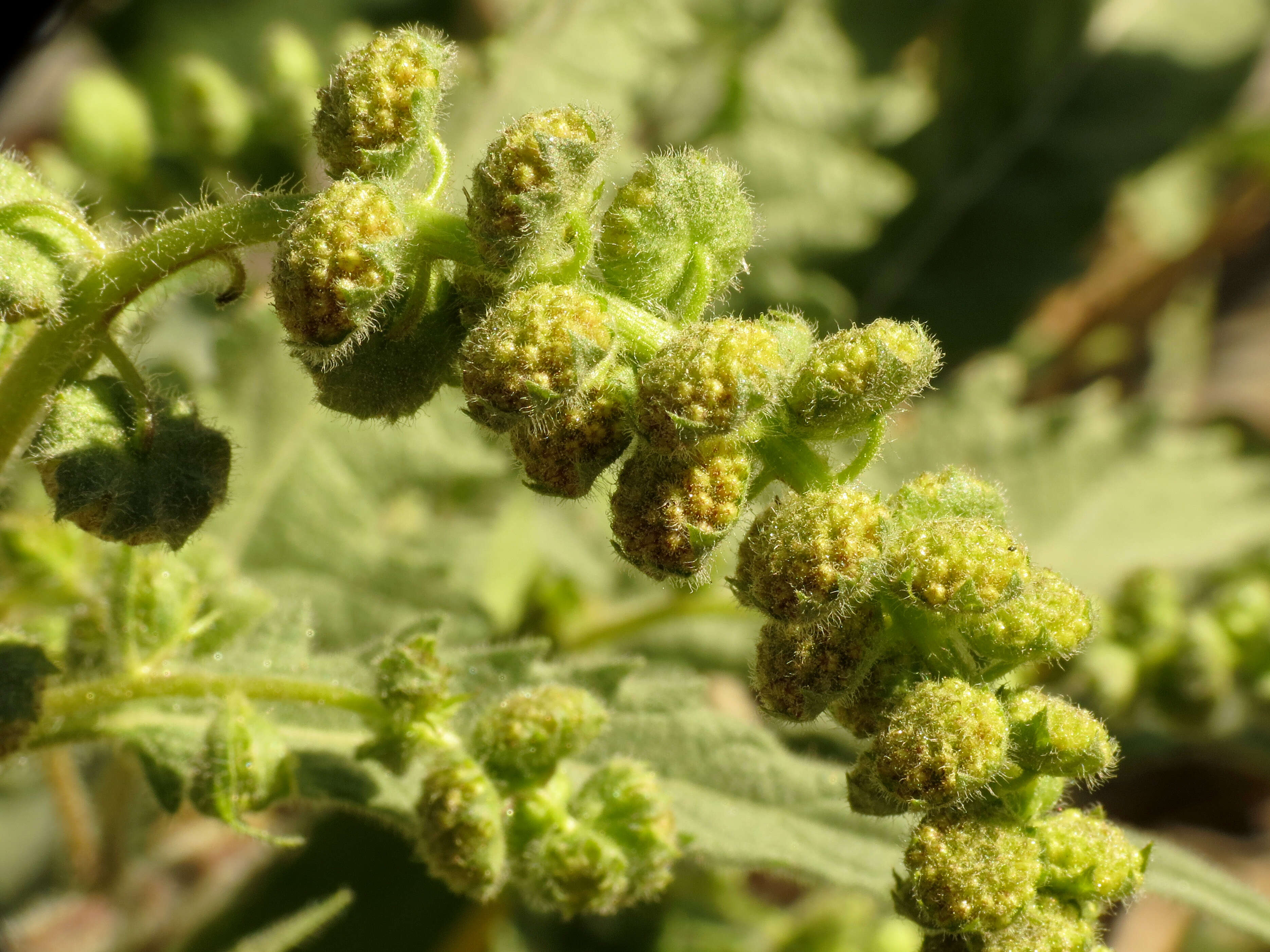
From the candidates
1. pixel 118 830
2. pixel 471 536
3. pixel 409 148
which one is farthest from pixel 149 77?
pixel 409 148

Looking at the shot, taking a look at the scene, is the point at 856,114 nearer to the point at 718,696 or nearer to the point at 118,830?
the point at 718,696

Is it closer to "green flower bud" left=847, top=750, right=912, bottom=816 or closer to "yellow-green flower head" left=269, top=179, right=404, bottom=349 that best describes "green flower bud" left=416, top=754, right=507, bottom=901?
"green flower bud" left=847, top=750, right=912, bottom=816

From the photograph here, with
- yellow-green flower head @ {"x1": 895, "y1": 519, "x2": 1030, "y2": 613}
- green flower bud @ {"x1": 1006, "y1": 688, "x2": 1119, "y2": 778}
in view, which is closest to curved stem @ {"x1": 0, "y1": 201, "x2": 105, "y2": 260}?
yellow-green flower head @ {"x1": 895, "y1": 519, "x2": 1030, "y2": 613}

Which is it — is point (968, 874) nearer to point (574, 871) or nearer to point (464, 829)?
point (574, 871)

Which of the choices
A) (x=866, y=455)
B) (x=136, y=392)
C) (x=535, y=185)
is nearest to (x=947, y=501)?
(x=866, y=455)

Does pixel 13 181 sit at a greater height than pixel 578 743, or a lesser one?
greater

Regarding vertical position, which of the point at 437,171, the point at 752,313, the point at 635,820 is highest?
the point at 752,313
